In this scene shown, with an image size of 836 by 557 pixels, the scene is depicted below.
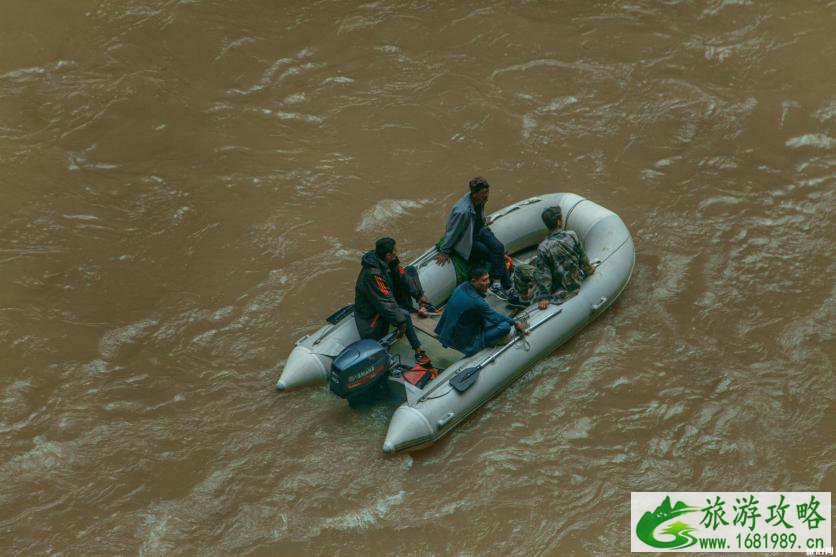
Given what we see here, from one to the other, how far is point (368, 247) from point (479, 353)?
238cm

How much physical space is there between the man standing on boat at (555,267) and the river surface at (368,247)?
53 cm

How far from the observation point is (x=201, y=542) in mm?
7328

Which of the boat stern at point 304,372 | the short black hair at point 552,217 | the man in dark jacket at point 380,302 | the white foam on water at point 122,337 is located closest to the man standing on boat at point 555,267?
the short black hair at point 552,217

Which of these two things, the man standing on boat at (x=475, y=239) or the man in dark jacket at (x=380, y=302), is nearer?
the man in dark jacket at (x=380, y=302)

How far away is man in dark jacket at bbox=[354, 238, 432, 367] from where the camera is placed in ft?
26.2

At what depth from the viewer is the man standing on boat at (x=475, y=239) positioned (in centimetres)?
863

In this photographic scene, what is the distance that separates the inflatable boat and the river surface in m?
0.27

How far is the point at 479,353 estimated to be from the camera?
8180 mm

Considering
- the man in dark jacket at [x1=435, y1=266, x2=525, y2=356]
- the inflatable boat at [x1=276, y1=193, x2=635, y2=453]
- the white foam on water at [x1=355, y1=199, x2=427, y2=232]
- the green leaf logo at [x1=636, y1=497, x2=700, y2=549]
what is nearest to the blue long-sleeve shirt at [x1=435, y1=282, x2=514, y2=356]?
the man in dark jacket at [x1=435, y1=266, x2=525, y2=356]

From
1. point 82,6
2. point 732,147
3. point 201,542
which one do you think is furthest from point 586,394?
point 82,6

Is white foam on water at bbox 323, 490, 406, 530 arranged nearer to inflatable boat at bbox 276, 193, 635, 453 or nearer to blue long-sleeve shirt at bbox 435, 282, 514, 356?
inflatable boat at bbox 276, 193, 635, 453

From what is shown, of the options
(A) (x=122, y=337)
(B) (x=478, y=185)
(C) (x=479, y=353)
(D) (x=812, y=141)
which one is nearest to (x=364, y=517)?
(C) (x=479, y=353)

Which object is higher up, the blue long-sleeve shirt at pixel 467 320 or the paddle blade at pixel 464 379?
the blue long-sleeve shirt at pixel 467 320

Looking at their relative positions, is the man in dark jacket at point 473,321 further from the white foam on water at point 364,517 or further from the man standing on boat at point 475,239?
the white foam on water at point 364,517
